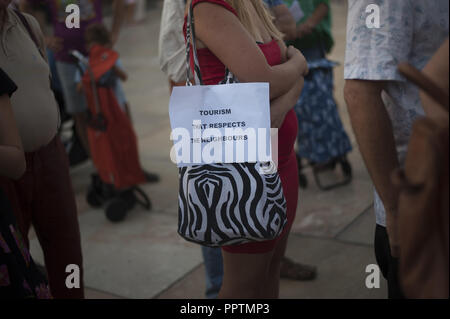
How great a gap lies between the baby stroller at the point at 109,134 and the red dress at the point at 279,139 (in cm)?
269

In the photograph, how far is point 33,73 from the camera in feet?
8.81

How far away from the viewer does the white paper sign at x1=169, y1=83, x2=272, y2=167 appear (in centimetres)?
206

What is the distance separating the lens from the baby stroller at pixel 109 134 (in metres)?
4.87

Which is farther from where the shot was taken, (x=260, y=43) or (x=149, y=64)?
(x=149, y=64)

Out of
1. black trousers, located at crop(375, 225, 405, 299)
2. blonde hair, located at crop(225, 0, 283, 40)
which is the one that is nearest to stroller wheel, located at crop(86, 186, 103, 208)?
blonde hair, located at crop(225, 0, 283, 40)

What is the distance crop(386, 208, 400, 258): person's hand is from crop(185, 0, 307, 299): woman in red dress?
1.73 feet

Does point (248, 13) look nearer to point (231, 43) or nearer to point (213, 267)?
point (231, 43)

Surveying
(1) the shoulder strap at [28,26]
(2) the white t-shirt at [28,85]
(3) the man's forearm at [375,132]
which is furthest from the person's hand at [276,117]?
(1) the shoulder strap at [28,26]

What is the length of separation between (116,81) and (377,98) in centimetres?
345

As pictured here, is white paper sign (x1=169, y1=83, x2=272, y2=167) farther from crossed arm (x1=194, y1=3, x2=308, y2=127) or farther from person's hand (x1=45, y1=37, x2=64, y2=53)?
person's hand (x1=45, y1=37, x2=64, y2=53)

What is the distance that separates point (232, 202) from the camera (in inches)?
82.0

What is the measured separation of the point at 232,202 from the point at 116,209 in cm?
310
